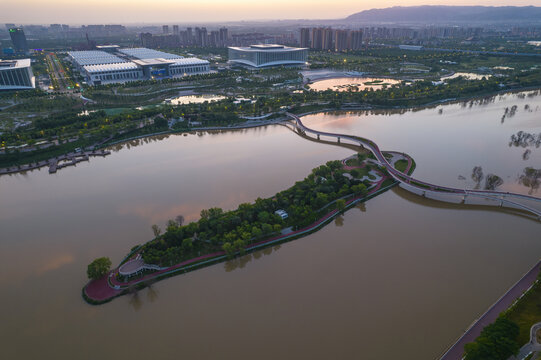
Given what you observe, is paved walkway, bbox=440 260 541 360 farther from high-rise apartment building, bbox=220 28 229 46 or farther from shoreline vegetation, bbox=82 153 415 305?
high-rise apartment building, bbox=220 28 229 46

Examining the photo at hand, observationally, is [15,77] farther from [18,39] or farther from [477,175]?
[477,175]

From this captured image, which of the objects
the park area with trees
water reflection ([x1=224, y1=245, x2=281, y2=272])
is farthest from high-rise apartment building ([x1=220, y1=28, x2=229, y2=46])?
water reflection ([x1=224, y1=245, x2=281, y2=272])

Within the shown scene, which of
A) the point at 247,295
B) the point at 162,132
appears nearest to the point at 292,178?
the point at 247,295

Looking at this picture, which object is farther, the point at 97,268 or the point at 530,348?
the point at 97,268

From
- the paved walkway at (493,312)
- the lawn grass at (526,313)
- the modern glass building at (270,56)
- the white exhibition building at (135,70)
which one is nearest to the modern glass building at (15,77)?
the white exhibition building at (135,70)

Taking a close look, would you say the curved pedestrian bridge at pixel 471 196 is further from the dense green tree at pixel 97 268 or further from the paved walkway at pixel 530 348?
the dense green tree at pixel 97 268

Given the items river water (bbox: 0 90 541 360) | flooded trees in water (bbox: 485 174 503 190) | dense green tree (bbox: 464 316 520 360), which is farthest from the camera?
flooded trees in water (bbox: 485 174 503 190)

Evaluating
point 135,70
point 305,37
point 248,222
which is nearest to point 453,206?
point 248,222
